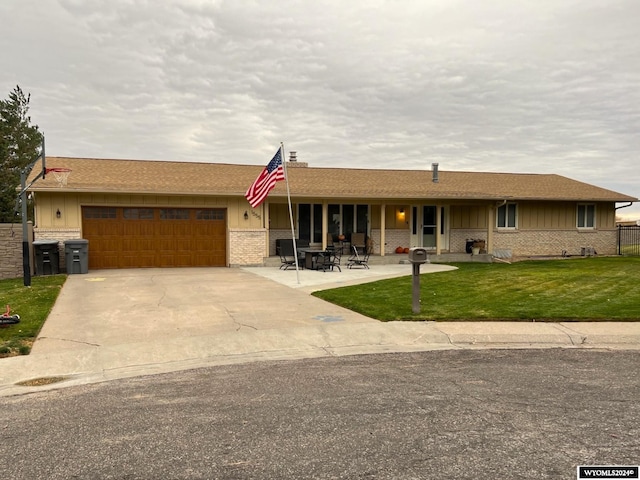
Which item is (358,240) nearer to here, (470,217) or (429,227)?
(429,227)

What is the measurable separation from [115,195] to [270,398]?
15727mm

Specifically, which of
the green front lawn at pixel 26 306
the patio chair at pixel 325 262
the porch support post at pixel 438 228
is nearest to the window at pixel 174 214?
the green front lawn at pixel 26 306

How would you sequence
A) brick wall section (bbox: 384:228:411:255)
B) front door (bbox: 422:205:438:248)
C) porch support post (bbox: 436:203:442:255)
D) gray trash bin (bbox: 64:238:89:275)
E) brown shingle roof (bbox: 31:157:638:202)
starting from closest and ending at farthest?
gray trash bin (bbox: 64:238:89:275) < brown shingle roof (bbox: 31:157:638:202) < porch support post (bbox: 436:203:442:255) < brick wall section (bbox: 384:228:411:255) < front door (bbox: 422:205:438:248)

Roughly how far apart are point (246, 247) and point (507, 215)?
13.5 metres

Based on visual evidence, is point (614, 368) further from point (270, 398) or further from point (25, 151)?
point (25, 151)

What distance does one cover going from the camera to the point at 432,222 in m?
24.0

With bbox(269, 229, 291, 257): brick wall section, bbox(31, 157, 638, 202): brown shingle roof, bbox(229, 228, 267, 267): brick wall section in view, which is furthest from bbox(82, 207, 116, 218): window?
bbox(269, 229, 291, 257): brick wall section

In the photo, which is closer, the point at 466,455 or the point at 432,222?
the point at 466,455

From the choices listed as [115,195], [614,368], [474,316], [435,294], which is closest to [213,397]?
[614,368]

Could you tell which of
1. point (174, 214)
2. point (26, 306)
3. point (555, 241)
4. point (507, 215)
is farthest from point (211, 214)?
point (555, 241)

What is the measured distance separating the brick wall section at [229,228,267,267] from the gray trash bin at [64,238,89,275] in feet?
17.7

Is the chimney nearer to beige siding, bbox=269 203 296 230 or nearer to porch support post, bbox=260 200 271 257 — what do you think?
beige siding, bbox=269 203 296 230

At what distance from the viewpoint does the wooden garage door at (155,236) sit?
61.3ft

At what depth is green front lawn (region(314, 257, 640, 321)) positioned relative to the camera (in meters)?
9.46
